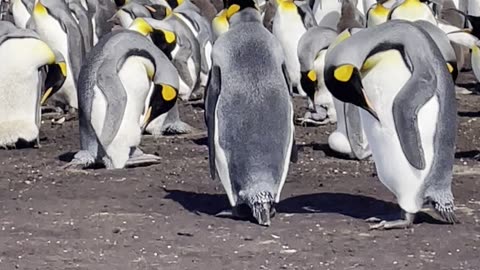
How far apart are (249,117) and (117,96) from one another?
1.88 meters

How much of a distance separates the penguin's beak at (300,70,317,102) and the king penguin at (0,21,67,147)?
1.83 m

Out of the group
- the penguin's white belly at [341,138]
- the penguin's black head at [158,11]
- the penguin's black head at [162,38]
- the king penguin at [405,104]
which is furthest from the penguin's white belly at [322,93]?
the king penguin at [405,104]

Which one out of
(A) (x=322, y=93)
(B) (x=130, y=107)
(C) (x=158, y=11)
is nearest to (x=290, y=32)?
(C) (x=158, y=11)

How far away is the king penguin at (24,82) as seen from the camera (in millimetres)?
9781

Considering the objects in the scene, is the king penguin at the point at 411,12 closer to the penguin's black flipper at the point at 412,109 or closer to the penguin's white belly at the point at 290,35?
the penguin's white belly at the point at 290,35

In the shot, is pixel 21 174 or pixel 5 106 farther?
pixel 5 106

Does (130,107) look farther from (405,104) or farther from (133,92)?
(405,104)

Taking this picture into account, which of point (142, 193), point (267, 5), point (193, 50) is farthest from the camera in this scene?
point (267, 5)

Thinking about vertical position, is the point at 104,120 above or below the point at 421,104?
below

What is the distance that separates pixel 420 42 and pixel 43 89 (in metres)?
4.14

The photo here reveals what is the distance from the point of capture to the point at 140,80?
871 cm

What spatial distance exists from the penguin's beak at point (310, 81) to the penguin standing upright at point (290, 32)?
231 cm

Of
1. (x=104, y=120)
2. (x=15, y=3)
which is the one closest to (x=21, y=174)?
(x=104, y=120)

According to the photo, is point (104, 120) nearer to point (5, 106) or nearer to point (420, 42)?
point (5, 106)
